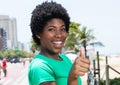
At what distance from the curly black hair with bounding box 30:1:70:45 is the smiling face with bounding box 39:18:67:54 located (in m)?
0.03

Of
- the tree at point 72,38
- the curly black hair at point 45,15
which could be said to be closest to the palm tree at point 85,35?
the tree at point 72,38

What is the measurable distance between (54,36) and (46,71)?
0.67 feet

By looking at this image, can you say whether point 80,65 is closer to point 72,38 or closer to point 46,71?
point 46,71

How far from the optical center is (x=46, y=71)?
229cm

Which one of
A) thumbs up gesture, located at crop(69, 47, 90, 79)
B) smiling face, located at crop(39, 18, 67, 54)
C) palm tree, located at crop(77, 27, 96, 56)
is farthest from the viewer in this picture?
palm tree, located at crop(77, 27, 96, 56)

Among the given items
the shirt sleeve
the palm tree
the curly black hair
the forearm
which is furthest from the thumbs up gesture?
the palm tree

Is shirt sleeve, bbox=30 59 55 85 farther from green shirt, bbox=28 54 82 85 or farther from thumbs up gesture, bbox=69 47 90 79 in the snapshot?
thumbs up gesture, bbox=69 47 90 79

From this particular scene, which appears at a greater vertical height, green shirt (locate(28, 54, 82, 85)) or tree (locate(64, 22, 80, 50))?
green shirt (locate(28, 54, 82, 85))

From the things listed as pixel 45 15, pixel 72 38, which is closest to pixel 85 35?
pixel 72 38

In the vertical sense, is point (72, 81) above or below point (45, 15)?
below

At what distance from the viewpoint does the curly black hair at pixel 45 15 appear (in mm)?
2428

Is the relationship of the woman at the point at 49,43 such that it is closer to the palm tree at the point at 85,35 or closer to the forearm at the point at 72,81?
the forearm at the point at 72,81

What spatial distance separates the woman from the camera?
2277 millimetres

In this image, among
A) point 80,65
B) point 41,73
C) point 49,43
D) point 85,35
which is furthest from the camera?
point 85,35
